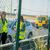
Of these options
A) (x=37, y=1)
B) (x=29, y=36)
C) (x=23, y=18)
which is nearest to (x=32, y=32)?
(x=29, y=36)

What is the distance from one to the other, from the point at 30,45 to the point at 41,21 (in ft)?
1.76

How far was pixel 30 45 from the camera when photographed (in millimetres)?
3270

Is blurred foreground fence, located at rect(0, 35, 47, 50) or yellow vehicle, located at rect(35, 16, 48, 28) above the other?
yellow vehicle, located at rect(35, 16, 48, 28)

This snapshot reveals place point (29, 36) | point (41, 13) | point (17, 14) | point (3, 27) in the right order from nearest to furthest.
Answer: point (3, 27) → point (17, 14) → point (29, 36) → point (41, 13)

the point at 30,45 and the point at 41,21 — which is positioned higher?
the point at 41,21

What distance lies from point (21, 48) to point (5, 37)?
0.44m

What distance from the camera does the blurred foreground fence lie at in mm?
2850

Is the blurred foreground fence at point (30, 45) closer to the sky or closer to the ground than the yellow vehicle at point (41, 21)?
closer to the ground

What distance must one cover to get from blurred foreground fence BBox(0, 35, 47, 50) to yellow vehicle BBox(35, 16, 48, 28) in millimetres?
235

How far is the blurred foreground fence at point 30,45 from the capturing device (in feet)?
9.35

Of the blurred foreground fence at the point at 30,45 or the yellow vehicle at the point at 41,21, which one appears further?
the yellow vehicle at the point at 41,21

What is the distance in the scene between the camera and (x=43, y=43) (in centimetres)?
357

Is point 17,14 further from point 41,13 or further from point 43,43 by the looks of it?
point 43,43

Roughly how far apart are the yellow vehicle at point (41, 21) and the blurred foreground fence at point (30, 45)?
0.23 meters
